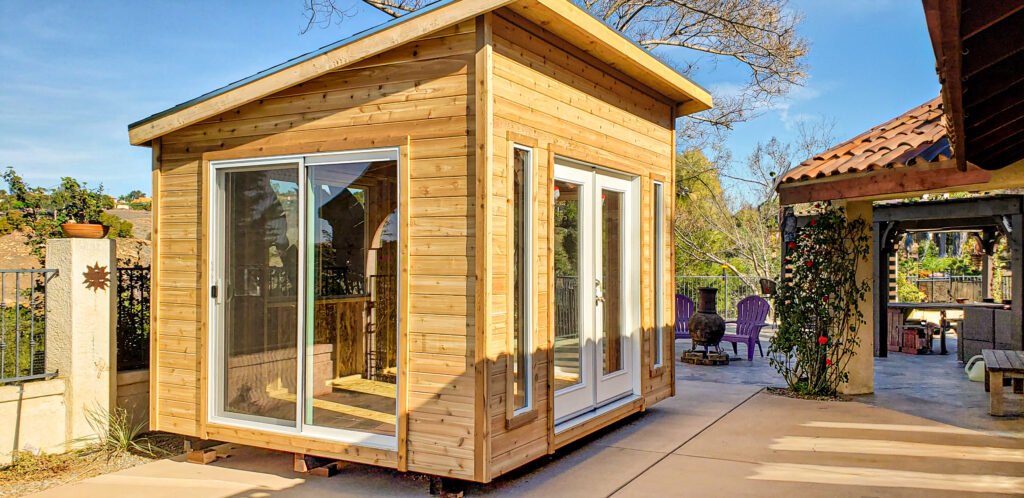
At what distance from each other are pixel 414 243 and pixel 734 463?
105 inches

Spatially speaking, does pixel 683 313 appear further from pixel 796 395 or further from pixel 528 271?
pixel 528 271

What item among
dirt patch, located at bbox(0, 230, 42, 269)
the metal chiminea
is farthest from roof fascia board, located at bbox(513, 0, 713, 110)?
dirt patch, located at bbox(0, 230, 42, 269)

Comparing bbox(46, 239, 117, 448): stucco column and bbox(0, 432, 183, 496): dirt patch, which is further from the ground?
bbox(46, 239, 117, 448): stucco column

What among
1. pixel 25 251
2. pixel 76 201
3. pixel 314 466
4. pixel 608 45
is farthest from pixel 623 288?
pixel 25 251

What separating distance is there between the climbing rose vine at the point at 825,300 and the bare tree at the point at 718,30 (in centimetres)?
539

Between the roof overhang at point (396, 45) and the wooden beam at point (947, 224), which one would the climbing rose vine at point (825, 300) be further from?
the wooden beam at point (947, 224)

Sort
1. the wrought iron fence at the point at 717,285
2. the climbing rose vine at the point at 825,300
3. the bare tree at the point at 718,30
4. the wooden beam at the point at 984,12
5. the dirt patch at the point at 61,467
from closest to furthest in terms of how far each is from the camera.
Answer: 1. the wooden beam at the point at 984,12
2. the dirt patch at the point at 61,467
3. the climbing rose vine at the point at 825,300
4. the bare tree at the point at 718,30
5. the wrought iron fence at the point at 717,285

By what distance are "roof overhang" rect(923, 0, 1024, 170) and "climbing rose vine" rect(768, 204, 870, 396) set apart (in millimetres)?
2074

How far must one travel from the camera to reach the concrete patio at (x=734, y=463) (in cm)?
421

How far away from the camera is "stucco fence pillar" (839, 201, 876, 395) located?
6934mm

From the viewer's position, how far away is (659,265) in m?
6.30

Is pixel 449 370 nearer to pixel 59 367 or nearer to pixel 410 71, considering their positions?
pixel 410 71

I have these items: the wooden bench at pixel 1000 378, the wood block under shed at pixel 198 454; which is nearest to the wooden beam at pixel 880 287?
the wooden bench at pixel 1000 378

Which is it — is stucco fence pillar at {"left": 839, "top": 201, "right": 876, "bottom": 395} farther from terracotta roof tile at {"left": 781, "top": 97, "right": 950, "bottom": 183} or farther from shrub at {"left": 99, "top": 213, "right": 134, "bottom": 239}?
shrub at {"left": 99, "top": 213, "right": 134, "bottom": 239}
